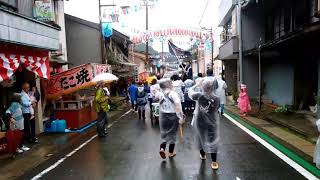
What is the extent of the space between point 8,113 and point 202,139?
506 centimetres

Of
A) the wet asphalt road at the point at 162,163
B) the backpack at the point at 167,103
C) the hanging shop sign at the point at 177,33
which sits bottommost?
the wet asphalt road at the point at 162,163

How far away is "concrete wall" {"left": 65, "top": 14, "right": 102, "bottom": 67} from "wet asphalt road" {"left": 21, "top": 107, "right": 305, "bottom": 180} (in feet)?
48.9

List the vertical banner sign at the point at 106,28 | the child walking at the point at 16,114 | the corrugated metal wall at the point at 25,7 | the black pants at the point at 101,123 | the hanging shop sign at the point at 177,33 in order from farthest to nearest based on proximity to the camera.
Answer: the hanging shop sign at the point at 177,33, the vertical banner sign at the point at 106,28, the black pants at the point at 101,123, the corrugated metal wall at the point at 25,7, the child walking at the point at 16,114

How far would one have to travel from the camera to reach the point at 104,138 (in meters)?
12.6

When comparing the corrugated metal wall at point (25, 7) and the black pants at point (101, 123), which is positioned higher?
the corrugated metal wall at point (25, 7)

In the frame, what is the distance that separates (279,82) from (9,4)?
13504 mm

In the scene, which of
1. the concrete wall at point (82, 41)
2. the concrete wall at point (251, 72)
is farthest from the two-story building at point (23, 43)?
the concrete wall at point (251, 72)

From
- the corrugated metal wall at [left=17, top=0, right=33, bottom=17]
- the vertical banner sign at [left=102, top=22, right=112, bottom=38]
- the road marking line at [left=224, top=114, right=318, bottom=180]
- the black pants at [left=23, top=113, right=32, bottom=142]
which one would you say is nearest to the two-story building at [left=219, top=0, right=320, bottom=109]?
the road marking line at [left=224, top=114, right=318, bottom=180]

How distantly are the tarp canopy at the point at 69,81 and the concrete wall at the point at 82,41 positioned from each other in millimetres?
11214

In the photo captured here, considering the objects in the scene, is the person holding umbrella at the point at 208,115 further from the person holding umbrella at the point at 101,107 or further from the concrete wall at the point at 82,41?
the concrete wall at the point at 82,41

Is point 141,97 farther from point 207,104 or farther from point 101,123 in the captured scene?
point 207,104

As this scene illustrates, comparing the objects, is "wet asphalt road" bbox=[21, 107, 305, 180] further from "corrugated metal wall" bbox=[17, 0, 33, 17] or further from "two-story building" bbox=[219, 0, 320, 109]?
"corrugated metal wall" bbox=[17, 0, 33, 17]

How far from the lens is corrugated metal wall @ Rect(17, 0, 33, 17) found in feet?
41.1

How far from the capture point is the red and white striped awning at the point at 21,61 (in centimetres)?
970
